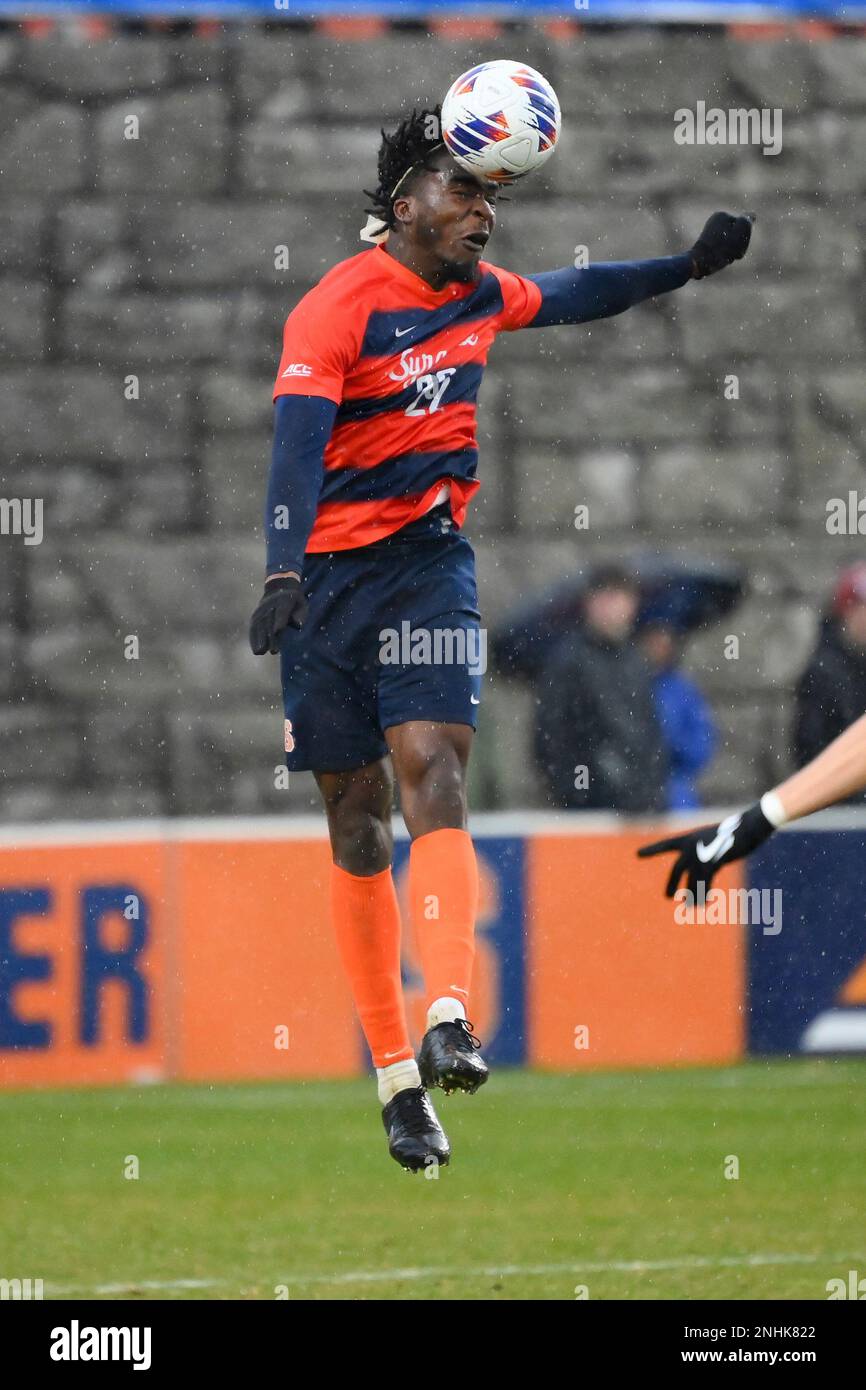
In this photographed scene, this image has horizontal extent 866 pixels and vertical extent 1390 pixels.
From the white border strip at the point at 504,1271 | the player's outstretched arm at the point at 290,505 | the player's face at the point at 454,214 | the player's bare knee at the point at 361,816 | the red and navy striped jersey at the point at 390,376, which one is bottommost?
the white border strip at the point at 504,1271

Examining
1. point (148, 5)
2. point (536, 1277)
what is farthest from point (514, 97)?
point (148, 5)

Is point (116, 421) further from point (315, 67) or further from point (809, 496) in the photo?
point (809, 496)

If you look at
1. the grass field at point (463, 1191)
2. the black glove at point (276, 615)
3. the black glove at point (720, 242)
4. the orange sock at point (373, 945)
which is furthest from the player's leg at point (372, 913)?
the black glove at point (720, 242)

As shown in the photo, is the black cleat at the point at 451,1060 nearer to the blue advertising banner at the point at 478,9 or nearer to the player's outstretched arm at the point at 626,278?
the player's outstretched arm at the point at 626,278

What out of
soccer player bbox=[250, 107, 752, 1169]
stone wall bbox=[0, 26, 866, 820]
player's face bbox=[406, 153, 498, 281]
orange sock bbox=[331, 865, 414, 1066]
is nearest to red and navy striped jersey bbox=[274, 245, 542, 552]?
soccer player bbox=[250, 107, 752, 1169]

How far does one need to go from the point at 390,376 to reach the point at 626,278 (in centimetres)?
72

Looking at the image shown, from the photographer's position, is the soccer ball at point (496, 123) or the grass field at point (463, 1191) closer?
the soccer ball at point (496, 123)

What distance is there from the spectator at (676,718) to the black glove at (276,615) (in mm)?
5559

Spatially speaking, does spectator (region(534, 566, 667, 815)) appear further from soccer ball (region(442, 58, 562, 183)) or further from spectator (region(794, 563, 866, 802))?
soccer ball (region(442, 58, 562, 183))

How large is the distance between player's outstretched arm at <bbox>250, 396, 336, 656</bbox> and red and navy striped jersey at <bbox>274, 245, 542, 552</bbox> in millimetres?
46

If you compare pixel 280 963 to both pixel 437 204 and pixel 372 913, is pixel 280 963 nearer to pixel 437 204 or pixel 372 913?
pixel 372 913

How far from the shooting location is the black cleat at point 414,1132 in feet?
18.8

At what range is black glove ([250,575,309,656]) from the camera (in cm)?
541
